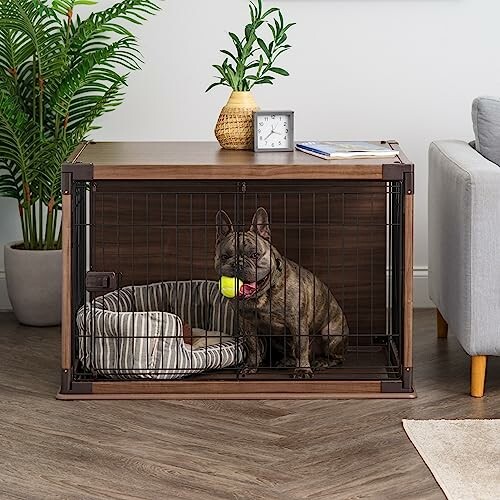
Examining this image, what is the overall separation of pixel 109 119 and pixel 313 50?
0.83 metres

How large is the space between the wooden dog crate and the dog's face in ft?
0.17

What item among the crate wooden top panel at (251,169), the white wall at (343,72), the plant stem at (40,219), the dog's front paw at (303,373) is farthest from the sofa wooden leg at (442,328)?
the plant stem at (40,219)

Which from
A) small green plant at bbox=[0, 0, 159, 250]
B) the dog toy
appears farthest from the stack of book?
small green plant at bbox=[0, 0, 159, 250]

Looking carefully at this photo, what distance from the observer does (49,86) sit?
13.0 ft

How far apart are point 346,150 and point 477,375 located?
2.53 feet

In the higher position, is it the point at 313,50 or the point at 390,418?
the point at 313,50

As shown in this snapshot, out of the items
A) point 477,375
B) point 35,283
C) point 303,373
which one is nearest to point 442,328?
point 477,375

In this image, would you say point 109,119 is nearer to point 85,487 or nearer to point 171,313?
point 171,313

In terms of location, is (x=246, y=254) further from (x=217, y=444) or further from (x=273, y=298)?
(x=217, y=444)

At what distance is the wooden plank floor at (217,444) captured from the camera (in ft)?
8.28

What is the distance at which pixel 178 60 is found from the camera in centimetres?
420

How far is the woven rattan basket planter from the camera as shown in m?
3.40

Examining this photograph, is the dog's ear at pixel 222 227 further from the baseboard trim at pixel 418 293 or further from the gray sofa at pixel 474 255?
the baseboard trim at pixel 418 293

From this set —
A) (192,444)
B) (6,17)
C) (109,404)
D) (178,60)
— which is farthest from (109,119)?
(192,444)
